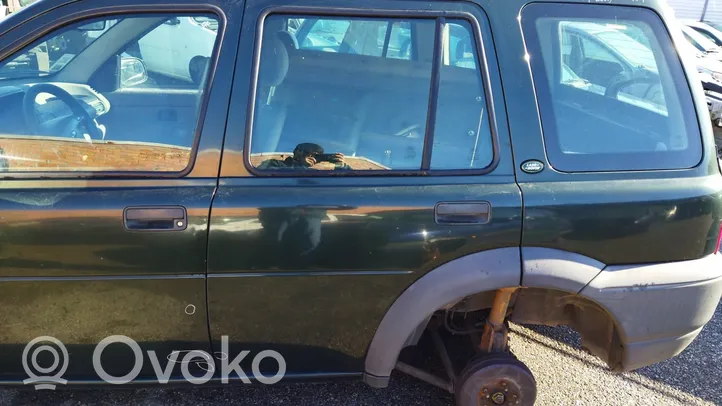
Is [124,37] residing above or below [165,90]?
above

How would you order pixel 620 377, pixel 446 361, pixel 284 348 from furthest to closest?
pixel 620 377, pixel 446 361, pixel 284 348

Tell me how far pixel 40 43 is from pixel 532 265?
201 cm

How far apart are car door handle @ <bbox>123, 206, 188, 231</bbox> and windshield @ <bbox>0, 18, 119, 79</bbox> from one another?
0.71 meters

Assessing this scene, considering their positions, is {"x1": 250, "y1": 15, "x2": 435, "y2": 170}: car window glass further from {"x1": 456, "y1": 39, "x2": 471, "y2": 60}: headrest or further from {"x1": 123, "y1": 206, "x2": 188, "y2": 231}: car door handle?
{"x1": 123, "y1": 206, "x2": 188, "y2": 231}: car door handle

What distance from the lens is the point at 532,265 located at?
1.88 m

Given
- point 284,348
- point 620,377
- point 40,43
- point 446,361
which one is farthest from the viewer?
point 620,377

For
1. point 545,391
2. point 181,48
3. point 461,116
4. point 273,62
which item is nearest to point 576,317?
point 545,391

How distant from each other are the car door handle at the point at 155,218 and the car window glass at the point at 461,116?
3.10 ft

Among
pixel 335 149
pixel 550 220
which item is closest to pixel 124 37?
pixel 335 149

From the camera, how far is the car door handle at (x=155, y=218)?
5.87 ft

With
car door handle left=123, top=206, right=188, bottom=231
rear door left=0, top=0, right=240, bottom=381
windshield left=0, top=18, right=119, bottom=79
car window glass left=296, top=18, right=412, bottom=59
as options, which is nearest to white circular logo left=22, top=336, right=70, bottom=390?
rear door left=0, top=0, right=240, bottom=381

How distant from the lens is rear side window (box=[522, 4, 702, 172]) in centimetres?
189

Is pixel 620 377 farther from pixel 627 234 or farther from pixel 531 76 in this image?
pixel 531 76

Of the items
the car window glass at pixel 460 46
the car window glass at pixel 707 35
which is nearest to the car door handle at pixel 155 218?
the car window glass at pixel 460 46
